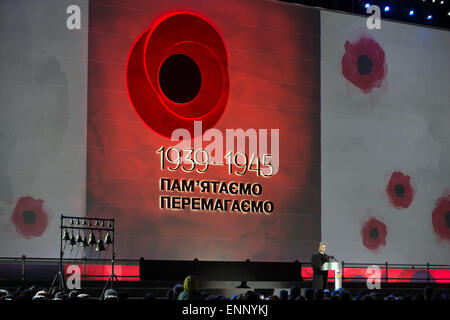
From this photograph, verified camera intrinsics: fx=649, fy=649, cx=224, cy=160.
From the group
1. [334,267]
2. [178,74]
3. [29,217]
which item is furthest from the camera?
[178,74]

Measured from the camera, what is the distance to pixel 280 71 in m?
14.5

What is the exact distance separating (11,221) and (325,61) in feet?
25.4

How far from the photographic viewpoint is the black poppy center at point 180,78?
13.5m

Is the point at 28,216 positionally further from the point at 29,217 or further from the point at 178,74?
the point at 178,74

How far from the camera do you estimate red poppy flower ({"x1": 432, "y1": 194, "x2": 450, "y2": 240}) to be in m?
15.6

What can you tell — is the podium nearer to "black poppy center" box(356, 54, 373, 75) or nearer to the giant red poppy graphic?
the giant red poppy graphic

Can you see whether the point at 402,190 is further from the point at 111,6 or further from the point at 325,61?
the point at 111,6

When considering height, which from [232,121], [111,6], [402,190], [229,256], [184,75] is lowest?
[229,256]

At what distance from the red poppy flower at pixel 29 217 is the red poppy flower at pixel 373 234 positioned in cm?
713

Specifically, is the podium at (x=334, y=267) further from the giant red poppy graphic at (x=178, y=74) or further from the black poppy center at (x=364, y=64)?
the black poppy center at (x=364, y=64)

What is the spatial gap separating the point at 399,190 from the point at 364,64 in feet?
10.2

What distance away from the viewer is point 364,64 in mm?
15438

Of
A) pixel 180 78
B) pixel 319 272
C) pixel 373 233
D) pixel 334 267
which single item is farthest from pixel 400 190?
pixel 180 78
